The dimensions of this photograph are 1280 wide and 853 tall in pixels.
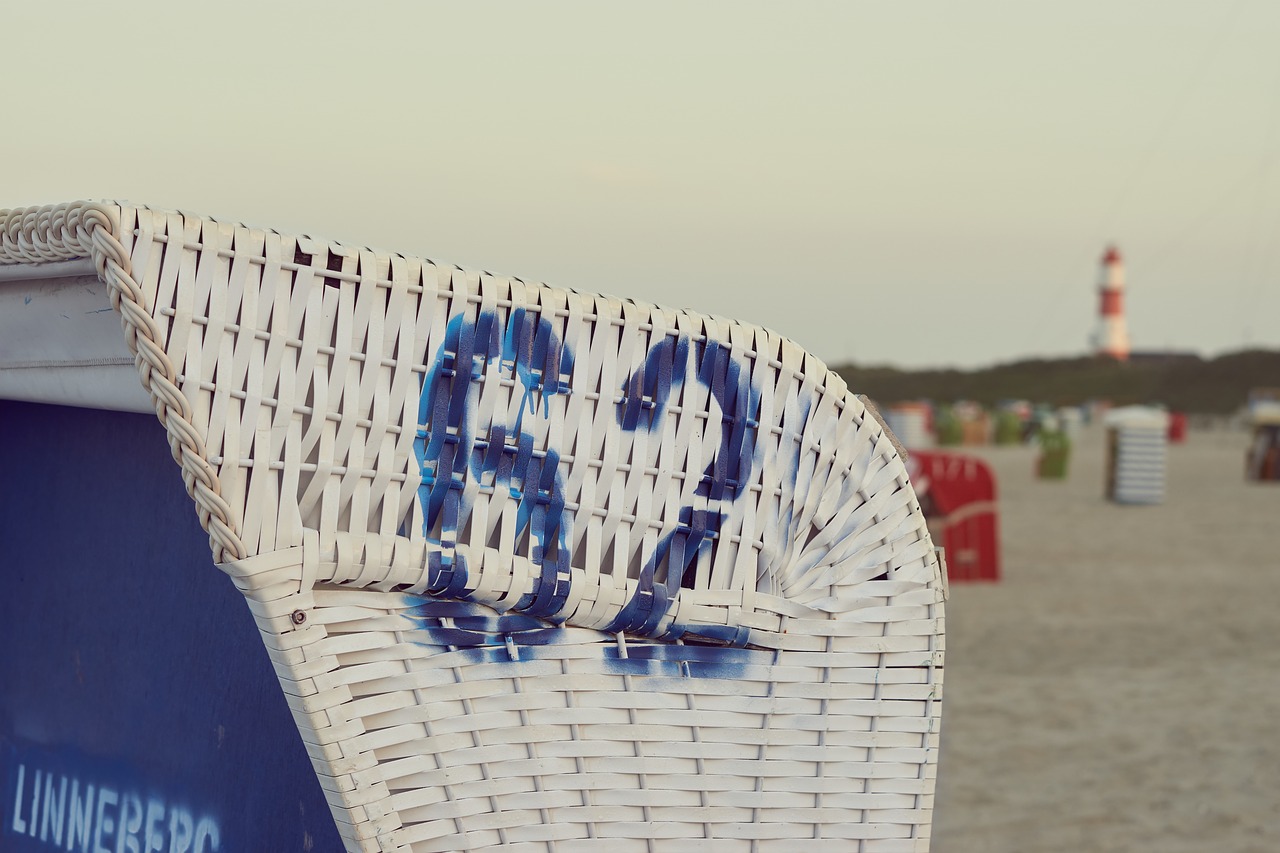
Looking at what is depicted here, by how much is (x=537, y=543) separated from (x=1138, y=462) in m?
17.3

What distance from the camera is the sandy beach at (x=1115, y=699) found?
4.87 metres

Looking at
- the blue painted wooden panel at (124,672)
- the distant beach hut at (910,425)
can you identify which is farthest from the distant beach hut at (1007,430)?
the blue painted wooden panel at (124,672)

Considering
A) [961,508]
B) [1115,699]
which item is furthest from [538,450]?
[961,508]

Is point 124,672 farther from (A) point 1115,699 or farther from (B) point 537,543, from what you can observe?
(A) point 1115,699

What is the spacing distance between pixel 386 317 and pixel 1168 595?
9.74 meters

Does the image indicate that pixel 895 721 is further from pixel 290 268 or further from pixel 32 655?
pixel 32 655

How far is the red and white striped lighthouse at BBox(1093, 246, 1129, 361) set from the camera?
6400cm

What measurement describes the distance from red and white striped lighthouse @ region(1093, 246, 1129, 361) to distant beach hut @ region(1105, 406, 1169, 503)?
49258mm

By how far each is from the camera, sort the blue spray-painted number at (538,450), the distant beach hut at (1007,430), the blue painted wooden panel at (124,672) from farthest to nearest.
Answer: the distant beach hut at (1007,430) → the blue painted wooden panel at (124,672) → the blue spray-painted number at (538,450)

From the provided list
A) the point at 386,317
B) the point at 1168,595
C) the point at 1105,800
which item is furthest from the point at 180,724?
the point at 1168,595

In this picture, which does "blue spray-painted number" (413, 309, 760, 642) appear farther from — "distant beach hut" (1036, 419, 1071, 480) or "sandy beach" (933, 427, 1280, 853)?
"distant beach hut" (1036, 419, 1071, 480)

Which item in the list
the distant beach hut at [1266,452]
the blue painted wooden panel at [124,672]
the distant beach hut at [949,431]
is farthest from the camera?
the distant beach hut at [949,431]

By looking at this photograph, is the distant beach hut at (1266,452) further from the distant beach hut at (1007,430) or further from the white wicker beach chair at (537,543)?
the white wicker beach chair at (537,543)

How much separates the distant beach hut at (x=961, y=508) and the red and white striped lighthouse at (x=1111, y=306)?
188 feet
